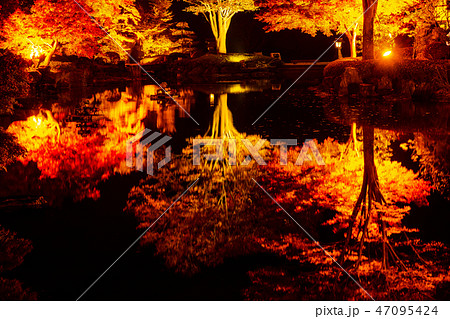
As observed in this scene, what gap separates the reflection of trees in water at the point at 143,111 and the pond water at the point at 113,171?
0.11 feet

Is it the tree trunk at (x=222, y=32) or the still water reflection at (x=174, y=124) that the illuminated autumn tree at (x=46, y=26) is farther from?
the tree trunk at (x=222, y=32)

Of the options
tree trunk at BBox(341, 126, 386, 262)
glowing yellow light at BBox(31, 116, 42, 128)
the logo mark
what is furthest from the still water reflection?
tree trunk at BBox(341, 126, 386, 262)

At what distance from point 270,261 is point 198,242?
0.82 metres

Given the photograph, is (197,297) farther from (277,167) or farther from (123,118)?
(123,118)

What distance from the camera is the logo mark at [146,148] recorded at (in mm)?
8352

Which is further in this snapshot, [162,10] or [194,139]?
[162,10]

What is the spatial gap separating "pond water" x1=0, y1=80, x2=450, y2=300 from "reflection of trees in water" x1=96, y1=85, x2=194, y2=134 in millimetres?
34

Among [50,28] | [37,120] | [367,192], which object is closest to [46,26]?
[50,28]

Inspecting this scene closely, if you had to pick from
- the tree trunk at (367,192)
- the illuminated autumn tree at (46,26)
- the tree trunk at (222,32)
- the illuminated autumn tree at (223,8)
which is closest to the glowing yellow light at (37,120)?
the tree trunk at (367,192)

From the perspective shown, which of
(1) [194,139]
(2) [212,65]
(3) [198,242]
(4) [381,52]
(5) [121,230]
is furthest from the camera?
(2) [212,65]

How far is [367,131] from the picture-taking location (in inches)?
422

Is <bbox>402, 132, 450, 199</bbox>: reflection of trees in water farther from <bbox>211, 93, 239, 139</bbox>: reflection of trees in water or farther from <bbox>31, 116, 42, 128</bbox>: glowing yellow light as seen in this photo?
<bbox>31, 116, 42, 128</bbox>: glowing yellow light

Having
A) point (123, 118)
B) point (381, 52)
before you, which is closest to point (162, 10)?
point (381, 52)

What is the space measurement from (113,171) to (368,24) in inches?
623
